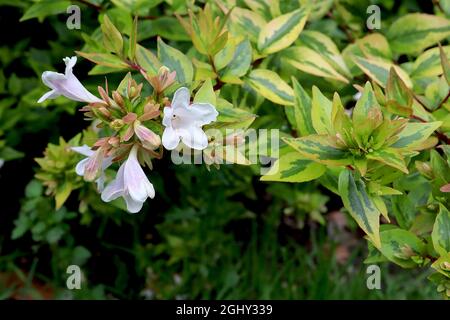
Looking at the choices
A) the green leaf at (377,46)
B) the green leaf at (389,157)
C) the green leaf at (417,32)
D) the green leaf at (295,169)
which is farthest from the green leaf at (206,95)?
the green leaf at (417,32)

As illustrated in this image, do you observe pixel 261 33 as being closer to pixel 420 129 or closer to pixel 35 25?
pixel 420 129

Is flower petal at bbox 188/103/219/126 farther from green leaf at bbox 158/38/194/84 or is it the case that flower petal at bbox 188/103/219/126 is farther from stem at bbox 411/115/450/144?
stem at bbox 411/115/450/144

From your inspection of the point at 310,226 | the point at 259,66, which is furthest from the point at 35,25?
the point at 310,226

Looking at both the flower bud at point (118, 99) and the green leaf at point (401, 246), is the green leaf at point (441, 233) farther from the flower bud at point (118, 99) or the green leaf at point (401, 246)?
the flower bud at point (118, 99)

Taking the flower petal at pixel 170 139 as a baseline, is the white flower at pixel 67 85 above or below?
above

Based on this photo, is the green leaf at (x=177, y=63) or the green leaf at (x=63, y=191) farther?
the green leaf at (x=63, y=191)

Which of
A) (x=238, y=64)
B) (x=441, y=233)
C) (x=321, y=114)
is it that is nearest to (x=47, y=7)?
(x=238, y=64)

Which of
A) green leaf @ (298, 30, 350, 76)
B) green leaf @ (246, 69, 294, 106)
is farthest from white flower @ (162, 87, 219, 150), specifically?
green leaf @ (298, 30, 350, 76)

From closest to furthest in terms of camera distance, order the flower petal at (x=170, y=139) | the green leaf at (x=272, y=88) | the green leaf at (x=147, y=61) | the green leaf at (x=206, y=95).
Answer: the flower petal at (x=170, y=139)
the green leaf at (x=206, y=95)
the green leaf at (x=147, y=61)
the green leaf at (x=272, y=88)
